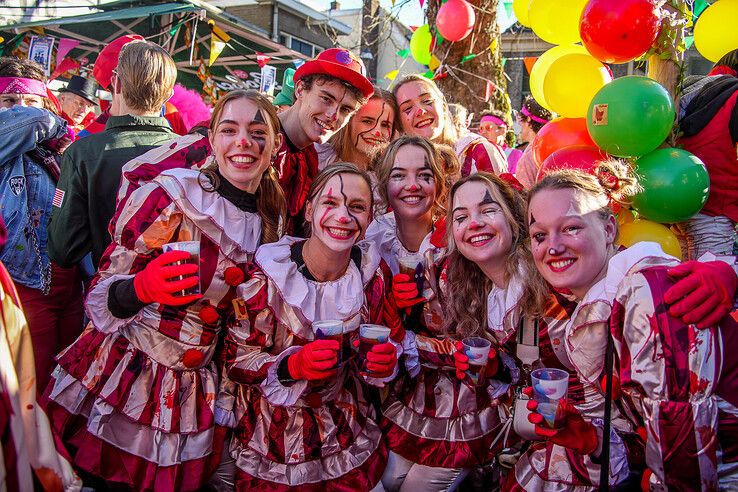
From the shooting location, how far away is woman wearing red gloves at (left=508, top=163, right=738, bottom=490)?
69.5 inches

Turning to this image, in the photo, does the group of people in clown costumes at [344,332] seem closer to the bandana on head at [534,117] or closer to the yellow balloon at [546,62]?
the yellow balloon at [546,62]

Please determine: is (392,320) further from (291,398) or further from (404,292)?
(291,398)

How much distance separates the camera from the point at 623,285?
195 centimetres

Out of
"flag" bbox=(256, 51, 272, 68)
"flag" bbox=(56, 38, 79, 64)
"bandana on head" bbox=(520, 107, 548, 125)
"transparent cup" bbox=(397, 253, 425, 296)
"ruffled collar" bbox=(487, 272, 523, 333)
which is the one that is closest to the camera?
"ruffled collar" bbox=(487, 272, 523, 333)

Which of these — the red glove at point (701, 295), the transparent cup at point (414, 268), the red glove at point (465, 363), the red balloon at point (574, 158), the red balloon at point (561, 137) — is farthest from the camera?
the red balloon at point (561, 137)

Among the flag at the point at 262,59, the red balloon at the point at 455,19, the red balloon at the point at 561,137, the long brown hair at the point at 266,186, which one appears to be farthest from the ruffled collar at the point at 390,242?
the flag at the point at 262,59

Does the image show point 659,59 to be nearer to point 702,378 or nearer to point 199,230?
point 702,378

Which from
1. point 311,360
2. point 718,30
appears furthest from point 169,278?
point 718,30

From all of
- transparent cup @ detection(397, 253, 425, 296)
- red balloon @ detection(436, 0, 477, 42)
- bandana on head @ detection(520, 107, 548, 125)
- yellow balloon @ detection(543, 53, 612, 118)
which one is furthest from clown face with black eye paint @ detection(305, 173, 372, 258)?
bandana on head @ detection(520, 107, 548, 125)

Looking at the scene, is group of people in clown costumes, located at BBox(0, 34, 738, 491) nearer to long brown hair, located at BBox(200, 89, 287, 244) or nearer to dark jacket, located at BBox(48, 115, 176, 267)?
long brown hair, located at BBox(200, 89, 287, 244)

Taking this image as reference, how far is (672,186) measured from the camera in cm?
291

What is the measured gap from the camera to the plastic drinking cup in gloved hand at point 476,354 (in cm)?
244

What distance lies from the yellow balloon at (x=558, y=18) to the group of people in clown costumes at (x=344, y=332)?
4.51ft

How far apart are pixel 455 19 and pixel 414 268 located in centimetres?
355
